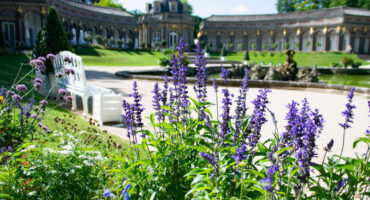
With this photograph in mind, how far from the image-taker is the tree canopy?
173 feet

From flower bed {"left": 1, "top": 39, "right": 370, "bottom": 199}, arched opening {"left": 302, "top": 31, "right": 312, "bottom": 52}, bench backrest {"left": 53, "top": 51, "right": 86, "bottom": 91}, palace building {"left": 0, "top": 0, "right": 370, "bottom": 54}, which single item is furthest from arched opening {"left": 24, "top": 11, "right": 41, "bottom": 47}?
arched opening {"left": 302, "top": 31, "right": 312, "bottom": 52}

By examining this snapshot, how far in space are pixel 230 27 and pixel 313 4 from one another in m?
18.0

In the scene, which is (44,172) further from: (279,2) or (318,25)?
(279,2)

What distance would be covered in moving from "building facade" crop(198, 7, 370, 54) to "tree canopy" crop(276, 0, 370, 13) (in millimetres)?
7301

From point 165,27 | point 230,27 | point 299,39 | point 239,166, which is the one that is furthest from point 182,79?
point 230,27

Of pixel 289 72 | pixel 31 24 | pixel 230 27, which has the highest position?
pixel 230 27

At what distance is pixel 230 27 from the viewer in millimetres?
53500

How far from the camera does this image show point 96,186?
7.98ft

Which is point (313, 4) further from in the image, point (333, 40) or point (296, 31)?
point (333, 40)

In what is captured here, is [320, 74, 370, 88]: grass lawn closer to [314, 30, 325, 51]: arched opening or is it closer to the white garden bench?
the white garden bench

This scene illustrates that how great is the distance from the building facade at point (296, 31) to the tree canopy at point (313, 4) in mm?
7301

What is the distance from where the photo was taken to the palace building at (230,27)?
137 feet

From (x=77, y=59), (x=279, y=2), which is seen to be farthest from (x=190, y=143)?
(x=279, y=2)

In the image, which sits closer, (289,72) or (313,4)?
(289,72)
